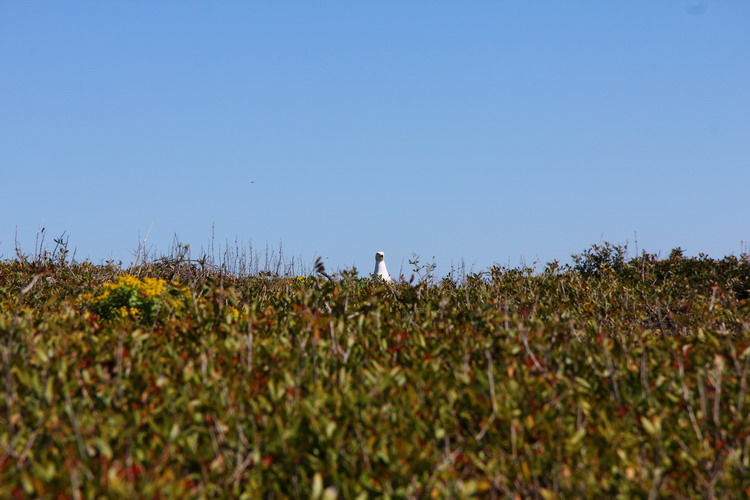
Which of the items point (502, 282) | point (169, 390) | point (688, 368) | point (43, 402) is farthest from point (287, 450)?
point (502, 282)

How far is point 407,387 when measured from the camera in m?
3.75

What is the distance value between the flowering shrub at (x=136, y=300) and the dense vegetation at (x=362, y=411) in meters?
0.71

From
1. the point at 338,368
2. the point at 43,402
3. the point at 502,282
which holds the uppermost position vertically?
the point at 502,282

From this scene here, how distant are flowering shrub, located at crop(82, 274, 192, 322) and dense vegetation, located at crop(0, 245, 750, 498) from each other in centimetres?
Result: 71

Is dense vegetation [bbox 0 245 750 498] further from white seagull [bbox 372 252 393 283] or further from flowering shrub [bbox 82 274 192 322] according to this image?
white seagull [bbox 372 252 393 283]

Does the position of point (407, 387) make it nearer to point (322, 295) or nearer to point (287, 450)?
point (287, 450)

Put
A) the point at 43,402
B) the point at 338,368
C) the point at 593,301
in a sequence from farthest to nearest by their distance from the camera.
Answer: the point at 593,301 < the point at 338,368 < the point at 43,402

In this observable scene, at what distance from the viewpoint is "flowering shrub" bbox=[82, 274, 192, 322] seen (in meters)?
6.20

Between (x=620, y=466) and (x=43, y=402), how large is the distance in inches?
106

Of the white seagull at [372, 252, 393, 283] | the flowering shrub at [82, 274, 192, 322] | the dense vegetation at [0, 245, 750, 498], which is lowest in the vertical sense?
the dense vegetation at [0, 245, 750, 498]

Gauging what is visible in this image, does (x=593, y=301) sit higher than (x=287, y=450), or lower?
higher

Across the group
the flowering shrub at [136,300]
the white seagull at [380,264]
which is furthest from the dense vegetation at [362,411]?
the white seagull at [380,264]

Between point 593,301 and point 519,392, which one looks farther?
point 593,301

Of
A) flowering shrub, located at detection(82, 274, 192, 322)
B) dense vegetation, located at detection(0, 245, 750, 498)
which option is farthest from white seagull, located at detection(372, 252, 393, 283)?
dense vegetation, located at detection(0, 245, 750, 498)
